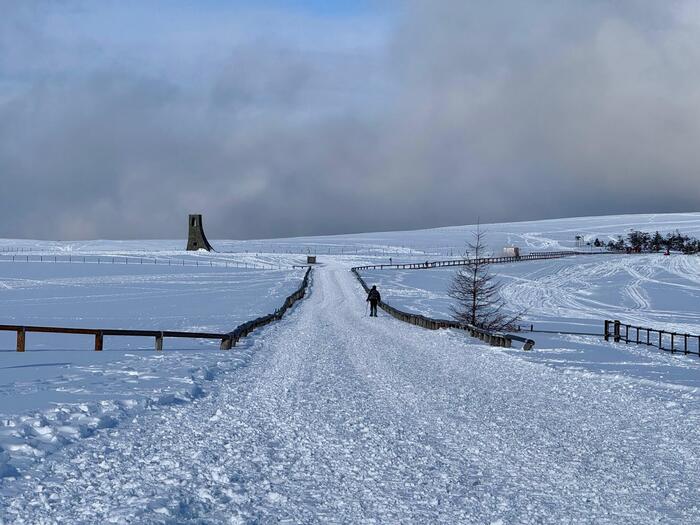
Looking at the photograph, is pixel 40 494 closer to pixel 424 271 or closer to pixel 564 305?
pixel 564 305

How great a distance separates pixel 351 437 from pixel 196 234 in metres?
128

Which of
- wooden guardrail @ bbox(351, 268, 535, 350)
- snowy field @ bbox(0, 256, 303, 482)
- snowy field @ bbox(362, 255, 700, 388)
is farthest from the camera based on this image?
wooden guardrail @ bbox(351, 268, 535, 350)

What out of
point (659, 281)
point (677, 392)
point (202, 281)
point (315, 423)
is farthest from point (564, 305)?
point (315, 423)

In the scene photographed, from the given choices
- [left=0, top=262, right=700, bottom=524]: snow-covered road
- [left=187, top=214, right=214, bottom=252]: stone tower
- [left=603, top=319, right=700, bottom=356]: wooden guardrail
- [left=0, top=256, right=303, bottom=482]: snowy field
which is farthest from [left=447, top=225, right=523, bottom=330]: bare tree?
[left=187, top=214, right=214, bottom=252]: stone tower

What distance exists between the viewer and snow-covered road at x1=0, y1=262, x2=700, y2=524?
6.19 meters

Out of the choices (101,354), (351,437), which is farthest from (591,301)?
(351,437)

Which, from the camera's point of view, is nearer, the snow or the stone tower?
the snow

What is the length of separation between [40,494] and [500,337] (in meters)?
17.9

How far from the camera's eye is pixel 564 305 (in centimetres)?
5697

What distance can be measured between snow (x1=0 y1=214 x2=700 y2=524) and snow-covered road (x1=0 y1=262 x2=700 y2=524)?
3 cm

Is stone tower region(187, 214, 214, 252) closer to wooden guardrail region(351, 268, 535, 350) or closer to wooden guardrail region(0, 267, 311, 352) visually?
wooden guardrail region(351, 268, 535, 350)

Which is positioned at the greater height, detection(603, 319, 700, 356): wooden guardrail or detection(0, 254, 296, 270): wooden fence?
detection(0, 254, 296, 270): wooden fence

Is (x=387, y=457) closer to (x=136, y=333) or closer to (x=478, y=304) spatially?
(x=136, y=333)

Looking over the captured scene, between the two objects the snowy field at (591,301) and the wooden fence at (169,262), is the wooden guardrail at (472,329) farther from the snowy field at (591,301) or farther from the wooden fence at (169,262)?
the wooden fence at (169,262)
